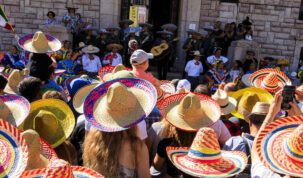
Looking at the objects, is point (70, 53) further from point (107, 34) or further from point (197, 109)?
point (197, 109)

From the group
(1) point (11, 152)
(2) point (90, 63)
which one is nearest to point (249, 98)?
(1) point (11, 152)

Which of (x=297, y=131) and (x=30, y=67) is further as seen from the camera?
(x=30, y=67)

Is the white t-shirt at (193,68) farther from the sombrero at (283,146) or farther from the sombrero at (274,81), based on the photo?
the sombrero at (283,146)

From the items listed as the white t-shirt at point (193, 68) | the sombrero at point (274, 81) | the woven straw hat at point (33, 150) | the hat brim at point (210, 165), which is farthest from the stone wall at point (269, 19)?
the woven straw hat at point (33, 150)

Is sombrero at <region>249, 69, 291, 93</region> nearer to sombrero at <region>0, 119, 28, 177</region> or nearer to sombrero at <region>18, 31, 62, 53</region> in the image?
sombrero at <region>0, 119, 28, 177</region>

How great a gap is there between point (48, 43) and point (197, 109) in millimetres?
3862

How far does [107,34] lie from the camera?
10477 millimetres

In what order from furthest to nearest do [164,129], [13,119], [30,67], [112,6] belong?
[112,6] < [30,67] < [164,129] < [13,119]

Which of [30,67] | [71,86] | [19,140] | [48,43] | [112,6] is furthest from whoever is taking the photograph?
[112,6]

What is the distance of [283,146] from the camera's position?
165 cm

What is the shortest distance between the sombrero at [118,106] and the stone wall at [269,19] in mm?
10616

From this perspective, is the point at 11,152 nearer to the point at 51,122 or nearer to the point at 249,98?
the point at 51,122

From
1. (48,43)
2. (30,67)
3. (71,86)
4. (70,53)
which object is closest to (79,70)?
(70,53)

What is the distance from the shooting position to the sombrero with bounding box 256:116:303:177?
155cm
